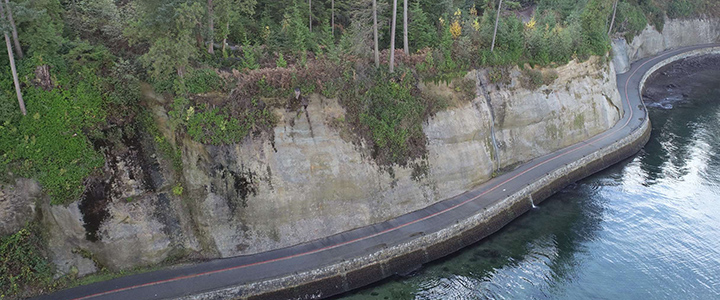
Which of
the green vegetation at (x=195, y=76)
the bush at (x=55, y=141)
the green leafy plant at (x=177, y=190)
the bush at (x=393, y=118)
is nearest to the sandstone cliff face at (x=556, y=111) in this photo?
the green vegetation at (x=195, y=76)

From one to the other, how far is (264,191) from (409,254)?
9.11 metres

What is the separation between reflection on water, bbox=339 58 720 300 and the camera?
2458 centimetres

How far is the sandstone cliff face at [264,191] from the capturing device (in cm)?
2270

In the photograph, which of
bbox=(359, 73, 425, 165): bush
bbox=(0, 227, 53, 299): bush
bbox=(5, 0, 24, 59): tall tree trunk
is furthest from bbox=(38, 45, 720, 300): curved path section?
bbox=(5, 0, 24, 59): tall tree trunk

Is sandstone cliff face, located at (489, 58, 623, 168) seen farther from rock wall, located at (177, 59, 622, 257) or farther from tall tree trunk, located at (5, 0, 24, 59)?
tall tree trunk, located at (5, 0, 24, 59)

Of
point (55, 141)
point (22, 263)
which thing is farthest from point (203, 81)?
point (22, 263)

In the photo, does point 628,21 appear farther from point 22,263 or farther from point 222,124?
point 22,263

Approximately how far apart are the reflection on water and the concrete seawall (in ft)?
2.02

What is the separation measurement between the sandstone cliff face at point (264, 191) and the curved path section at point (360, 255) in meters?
0.92

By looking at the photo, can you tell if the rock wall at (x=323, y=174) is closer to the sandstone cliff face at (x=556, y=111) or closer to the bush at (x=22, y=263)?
the sandstone cliff face at (x=556, y=111)

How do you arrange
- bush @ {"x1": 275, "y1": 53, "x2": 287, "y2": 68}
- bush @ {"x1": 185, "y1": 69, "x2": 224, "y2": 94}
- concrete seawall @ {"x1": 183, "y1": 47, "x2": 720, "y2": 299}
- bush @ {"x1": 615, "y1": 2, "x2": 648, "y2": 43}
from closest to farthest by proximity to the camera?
concrete seawall @ {"x1": 183, "y1": 47, "x2": 720, "y2": 299} < bush @ {"x1": 185, "y1": 69, "x2": 224, "y2": 94} < bush @ {"x1": 275, "y1": 53, "x2": 287, "y2": 68} < bush @ {"x1": 615, "y1": 2, "x2": 648, "y2": 43}

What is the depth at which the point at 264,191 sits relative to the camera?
2528 cm

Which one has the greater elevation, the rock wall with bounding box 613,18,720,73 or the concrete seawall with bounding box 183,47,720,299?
the rock wall with bounding box 613,18,720,73

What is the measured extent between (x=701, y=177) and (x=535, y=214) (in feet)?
53.3
